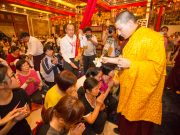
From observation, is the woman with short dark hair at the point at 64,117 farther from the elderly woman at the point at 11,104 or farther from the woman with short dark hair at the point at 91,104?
the woman with short dark hair at the point at 91,104

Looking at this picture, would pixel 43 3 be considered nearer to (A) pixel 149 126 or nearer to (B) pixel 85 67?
(B) pixel 85 67

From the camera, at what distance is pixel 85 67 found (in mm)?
4117

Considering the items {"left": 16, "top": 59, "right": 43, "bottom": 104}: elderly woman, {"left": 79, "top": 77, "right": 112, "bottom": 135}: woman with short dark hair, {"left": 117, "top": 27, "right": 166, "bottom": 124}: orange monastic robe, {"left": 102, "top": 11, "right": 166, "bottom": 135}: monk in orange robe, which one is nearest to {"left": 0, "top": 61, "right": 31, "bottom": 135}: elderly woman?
{"left": 79, "top": 77, "right": 112, "bottom": 135}: woman with short dark hair

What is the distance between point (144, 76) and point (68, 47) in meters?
1.83

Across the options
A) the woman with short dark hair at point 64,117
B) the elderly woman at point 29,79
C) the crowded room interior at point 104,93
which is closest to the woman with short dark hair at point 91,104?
the crowded room interior at point 104,93

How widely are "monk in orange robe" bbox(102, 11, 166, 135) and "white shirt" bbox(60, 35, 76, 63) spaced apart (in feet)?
5.07

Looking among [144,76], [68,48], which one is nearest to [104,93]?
[144,76]

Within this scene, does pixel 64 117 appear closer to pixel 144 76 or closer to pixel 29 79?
pixel 144 76

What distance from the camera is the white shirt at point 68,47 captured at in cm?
276

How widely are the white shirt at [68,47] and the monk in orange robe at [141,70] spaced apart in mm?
1546

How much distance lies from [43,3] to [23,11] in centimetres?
240

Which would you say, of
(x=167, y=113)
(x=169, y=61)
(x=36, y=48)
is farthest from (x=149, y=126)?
(x=169, y=61)

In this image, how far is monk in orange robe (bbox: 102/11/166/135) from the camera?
129cm

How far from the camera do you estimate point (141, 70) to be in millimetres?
1319
